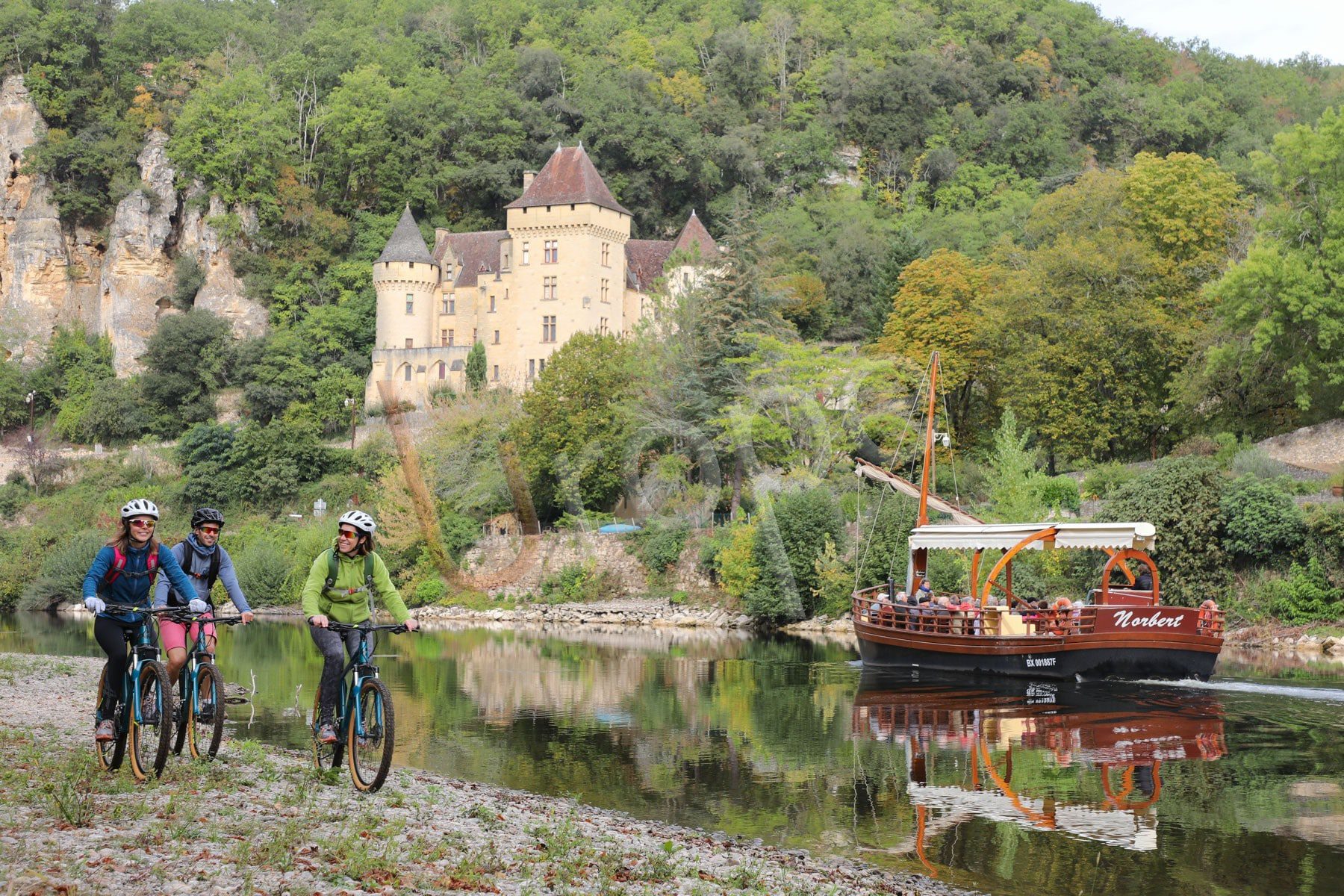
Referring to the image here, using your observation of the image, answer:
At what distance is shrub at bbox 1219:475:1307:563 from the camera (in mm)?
36562

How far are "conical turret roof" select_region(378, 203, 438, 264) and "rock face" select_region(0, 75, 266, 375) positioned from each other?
1127 cm

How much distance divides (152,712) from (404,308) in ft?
228

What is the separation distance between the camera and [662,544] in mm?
52312

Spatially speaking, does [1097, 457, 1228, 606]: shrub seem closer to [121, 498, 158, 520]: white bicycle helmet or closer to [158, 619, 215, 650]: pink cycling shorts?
[158, 619, 215, 650]: pink cycling shorts

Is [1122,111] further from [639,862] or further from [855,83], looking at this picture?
[639,862]

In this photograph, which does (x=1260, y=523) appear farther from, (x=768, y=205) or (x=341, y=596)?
(x=768, y=205)

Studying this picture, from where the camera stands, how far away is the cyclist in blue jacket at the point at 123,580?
1178 cm

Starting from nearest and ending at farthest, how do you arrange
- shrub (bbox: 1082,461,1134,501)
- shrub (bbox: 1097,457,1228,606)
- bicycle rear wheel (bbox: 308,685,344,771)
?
bicycle rear wheel (bbox: 308,685,344,771)
shrub (bbox: 1097,457,1228,606)
shrub (bbox: 1082,461,1134,501)

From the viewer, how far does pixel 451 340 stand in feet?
264

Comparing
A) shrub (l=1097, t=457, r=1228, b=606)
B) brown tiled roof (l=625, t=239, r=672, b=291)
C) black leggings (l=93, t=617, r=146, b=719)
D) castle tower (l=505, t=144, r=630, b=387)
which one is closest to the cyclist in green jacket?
black leggings (l=93, t=617, r=146, b=719)

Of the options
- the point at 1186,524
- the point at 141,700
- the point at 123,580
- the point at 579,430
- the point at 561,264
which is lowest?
the point at 141,700

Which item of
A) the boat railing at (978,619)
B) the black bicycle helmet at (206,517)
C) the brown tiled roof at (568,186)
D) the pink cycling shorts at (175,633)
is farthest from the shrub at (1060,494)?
the brown tiled roof at (568,186)

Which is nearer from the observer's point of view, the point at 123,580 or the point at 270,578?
the point at 123,580

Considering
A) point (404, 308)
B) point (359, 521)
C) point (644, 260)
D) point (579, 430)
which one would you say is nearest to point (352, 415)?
point (404, 308)
